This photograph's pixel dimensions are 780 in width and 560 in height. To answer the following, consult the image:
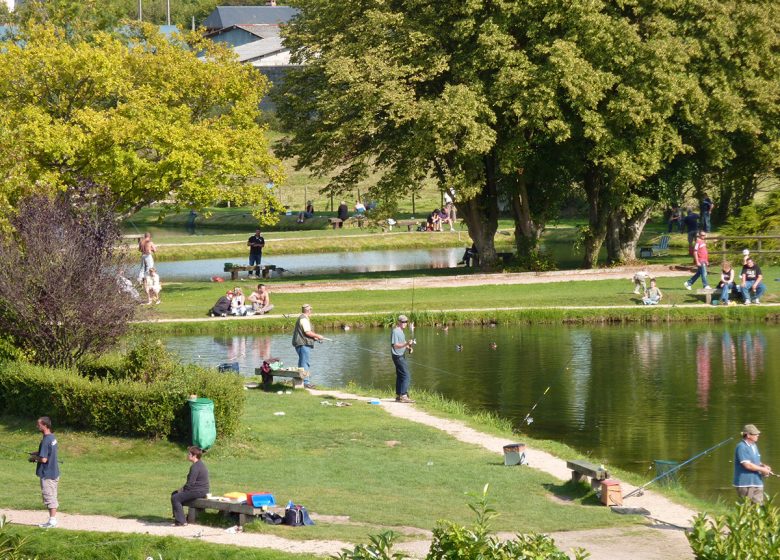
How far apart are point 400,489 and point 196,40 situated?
3306cm

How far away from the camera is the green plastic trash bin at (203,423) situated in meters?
21.9

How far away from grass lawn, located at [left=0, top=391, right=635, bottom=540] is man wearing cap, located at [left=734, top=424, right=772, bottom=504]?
68.3 inches

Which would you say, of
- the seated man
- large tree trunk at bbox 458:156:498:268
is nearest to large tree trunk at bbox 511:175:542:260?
large tree trunk at bbox 458:156:498:268

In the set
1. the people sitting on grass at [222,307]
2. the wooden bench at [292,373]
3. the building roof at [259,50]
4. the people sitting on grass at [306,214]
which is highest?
the building roof at [259,50]

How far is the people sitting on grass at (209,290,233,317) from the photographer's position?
4124 centimetres

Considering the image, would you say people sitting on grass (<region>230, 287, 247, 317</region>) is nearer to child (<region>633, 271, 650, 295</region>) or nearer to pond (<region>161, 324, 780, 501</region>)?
pond (<region>161, 324, 780, 501</region>)

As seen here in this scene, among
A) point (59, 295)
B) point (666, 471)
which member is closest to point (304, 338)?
point (59, 295)

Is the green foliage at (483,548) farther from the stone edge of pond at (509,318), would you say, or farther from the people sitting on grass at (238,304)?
the people sitting on grass at (238,304)

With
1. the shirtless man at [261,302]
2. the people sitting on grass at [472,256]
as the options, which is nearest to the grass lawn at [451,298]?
the shirtless man at [261,302]

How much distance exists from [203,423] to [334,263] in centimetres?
3898

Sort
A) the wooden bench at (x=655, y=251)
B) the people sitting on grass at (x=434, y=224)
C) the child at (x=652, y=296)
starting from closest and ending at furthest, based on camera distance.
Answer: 1. the child at (x=652, y=296)
2. the wooden bench at (x=655, y=251)
3. the people sitting on grass at (x=434, y=224)

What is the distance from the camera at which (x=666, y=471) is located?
21250mm

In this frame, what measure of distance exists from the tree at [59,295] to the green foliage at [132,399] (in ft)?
5.76

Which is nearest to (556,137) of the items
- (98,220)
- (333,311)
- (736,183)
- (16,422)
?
(333,311)
